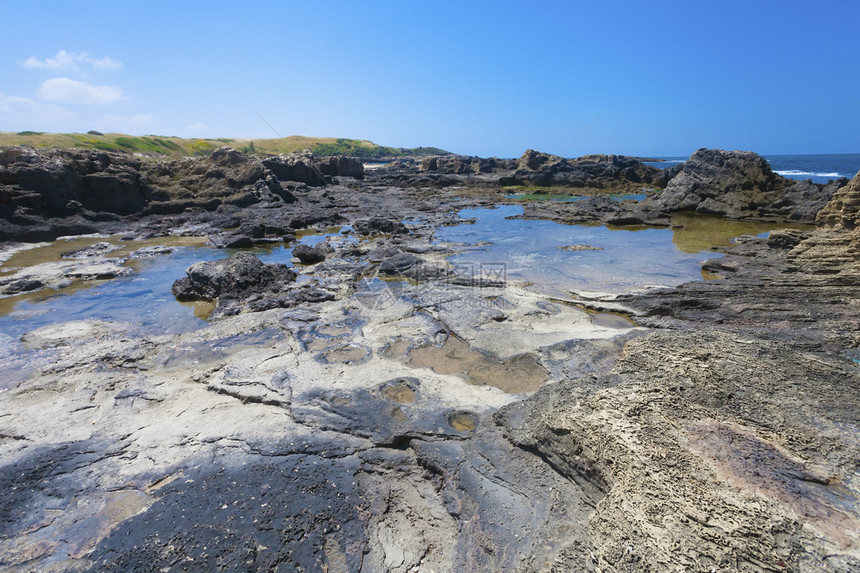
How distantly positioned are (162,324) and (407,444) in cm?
703

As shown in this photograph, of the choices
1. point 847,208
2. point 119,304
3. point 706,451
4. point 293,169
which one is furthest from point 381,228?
point 293,169

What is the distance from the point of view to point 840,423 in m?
4.10

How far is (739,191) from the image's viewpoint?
76.0ft

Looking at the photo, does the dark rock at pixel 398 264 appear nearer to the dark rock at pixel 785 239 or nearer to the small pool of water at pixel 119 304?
the small pool of water at pixel 119 304

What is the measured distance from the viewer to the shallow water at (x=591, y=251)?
1206cm

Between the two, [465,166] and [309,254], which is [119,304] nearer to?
[309,254]

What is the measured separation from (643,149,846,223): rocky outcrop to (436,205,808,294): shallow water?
4.15 feet

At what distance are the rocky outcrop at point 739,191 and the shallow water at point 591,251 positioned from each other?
49.8 inches

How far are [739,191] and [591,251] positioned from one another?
13750 millimetres

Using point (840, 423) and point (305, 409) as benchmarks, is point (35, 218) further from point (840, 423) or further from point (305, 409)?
point (840, 423)

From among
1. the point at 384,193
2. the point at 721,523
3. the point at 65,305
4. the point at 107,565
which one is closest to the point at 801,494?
the point at 721,523

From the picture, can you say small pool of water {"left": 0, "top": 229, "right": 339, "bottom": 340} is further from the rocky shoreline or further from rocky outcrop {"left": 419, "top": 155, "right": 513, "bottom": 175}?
rocky outcrop {"left": 419, "top": 155, "right": 513, "bottom": 175}

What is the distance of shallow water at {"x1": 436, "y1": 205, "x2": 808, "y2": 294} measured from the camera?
475 inches

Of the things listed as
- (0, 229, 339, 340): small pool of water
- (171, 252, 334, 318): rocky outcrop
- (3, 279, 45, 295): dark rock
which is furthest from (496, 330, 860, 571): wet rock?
(3, 279, 45, 295): dark rock
